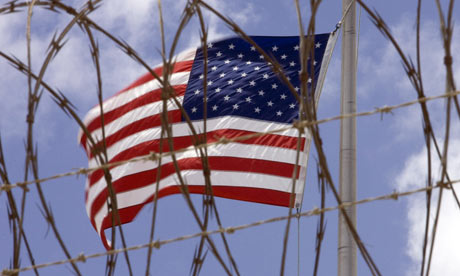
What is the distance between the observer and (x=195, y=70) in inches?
633

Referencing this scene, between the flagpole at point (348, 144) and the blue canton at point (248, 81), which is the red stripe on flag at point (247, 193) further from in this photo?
the flagpole at point (348, 144)

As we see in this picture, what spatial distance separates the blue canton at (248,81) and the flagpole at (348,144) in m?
2.41

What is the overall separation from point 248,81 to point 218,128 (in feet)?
3.79

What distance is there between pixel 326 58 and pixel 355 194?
4.94 m

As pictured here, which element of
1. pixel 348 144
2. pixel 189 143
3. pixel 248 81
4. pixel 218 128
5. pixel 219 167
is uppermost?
pixel 248 81

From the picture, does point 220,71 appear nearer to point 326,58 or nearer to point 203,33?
point 326,58

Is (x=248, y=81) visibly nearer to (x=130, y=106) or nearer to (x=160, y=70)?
(x=160, y=70)

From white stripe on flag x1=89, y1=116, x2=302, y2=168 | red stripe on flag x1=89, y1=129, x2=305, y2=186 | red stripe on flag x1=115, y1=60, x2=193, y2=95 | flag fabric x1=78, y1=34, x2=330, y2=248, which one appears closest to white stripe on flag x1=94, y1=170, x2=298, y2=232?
flag fabric x1=78, y1=34, x2=330, y2=248

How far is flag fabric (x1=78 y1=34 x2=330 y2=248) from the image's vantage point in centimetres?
1427

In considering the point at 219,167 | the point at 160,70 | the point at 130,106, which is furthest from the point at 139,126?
the point at 219,167

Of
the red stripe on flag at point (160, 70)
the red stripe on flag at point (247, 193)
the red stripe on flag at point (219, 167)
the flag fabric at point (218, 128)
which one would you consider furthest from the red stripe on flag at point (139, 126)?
the red stripe on flag at point (247, 193)

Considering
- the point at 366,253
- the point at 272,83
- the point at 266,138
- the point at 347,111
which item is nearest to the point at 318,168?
the point at 366,253

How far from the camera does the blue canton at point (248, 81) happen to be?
15.2m

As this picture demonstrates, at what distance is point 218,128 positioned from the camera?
15.0 meters
